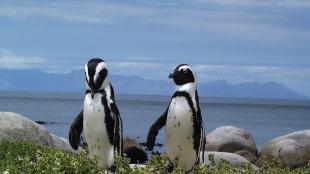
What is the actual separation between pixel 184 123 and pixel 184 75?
2.75 ft

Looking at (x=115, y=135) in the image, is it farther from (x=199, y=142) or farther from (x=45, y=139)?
(x=45, y=139)

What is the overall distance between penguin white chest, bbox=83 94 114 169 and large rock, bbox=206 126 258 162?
1687 centimetres

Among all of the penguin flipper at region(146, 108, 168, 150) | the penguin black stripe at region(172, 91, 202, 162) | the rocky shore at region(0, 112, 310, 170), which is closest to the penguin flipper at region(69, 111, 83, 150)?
the penguin flipper at region(146, 108, 168, 150)

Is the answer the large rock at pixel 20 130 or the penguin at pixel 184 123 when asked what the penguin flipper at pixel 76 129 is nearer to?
the penguin at pixel 184 123

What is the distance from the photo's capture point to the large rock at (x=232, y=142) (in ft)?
95.9

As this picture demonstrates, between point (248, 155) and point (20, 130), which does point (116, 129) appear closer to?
point (20, 130)

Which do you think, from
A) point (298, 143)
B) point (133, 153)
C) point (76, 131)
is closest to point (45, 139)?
point (76, 131)

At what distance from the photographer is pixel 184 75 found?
1230 centimetres

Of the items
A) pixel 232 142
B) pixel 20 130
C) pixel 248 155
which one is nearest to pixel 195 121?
pixel 20 130

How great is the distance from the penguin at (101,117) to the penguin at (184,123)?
33.6 inches

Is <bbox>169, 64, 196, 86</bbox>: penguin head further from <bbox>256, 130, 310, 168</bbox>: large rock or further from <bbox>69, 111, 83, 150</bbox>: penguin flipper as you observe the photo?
<bbox>256, 130, 310, 168</bbox>: large rock

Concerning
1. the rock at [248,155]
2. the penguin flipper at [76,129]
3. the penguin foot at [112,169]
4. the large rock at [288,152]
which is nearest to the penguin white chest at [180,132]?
the penguin foot at [112,169]

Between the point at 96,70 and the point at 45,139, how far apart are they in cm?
840

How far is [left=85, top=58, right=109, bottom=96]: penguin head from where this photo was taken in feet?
39.3
